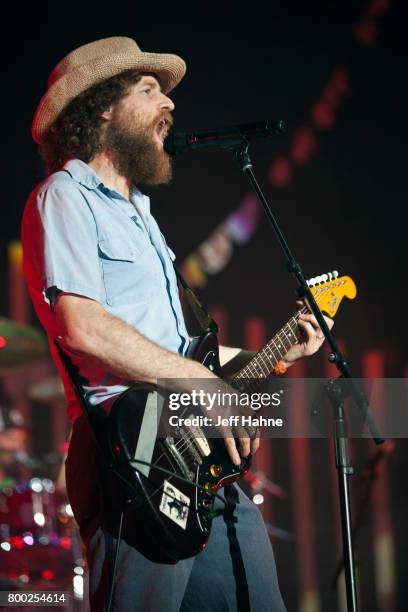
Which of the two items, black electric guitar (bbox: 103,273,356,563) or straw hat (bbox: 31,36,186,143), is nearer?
black electric guitar (bbox: 103,273,356,563)

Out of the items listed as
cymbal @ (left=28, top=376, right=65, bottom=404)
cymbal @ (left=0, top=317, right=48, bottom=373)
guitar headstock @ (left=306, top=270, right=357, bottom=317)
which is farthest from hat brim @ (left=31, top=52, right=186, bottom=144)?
cymbal @ (left=28, top=376, right=65, bottom=404)

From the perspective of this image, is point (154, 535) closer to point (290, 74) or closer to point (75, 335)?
point (75, 335)

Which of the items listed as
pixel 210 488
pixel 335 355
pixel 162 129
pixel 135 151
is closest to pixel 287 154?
pixel 162 129

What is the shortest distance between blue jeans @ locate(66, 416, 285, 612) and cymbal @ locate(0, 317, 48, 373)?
8.86 feet

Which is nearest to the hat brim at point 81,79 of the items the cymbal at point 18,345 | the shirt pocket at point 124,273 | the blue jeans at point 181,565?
the shirt pocket at point 124,273

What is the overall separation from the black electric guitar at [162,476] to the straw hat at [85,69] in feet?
3.49

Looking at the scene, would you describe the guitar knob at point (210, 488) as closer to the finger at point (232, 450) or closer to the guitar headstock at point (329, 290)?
the finger at point (232, 450)

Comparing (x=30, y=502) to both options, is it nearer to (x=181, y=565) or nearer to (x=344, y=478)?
(x=181, y=565)

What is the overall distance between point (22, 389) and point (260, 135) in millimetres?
3586

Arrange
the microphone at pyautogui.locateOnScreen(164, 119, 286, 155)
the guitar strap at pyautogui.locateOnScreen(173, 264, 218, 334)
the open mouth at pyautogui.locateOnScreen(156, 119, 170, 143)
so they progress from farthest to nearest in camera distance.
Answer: the open mouth at pyautogui.locateOnScreen(156, 119, 170, 143) → the guitar strap at pyautogui.locateOnScreen(173, 264, 218, 334) → the microphone at pyautogui.locateOnScreen(164, 119, 286, 155)

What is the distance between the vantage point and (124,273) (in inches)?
78.1

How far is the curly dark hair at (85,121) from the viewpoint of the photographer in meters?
2.32

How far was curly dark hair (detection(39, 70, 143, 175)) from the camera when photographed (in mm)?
2324

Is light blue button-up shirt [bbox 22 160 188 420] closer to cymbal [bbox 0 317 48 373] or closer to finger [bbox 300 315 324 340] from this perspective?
finger [bbox 300 315 324 340]
